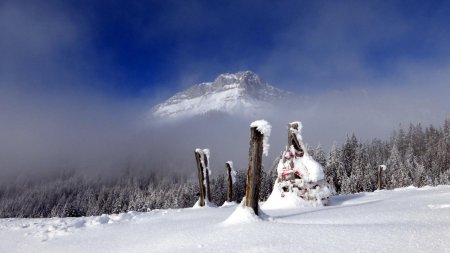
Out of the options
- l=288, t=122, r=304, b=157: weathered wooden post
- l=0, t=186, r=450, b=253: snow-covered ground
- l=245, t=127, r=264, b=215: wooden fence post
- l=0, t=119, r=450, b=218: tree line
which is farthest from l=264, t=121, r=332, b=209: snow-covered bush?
l=0, t=119, r=450, b=218: tree line

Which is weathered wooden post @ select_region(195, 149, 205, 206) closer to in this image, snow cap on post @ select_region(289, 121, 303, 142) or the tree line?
the tree line

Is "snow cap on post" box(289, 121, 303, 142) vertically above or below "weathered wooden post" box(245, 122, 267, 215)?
above

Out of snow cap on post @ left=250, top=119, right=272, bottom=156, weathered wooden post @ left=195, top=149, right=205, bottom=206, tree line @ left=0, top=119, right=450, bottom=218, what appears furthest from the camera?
tree line @ left=0, top=119, right=450, bottom=218

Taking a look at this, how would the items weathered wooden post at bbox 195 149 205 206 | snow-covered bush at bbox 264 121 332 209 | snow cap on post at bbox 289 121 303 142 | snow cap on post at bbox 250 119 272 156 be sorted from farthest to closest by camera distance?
weathered wooden post at bbox 195 149 205 206 < snow cap on post at bbox 289 121 303 142 < snow-covered bush at bbox 264 121 332 209 < snow cap on post at bbox 250 119 272 156

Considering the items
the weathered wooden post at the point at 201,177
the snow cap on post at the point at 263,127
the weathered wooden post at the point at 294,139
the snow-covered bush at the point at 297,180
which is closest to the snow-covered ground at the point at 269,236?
the snow cap on post at the point at 263,127

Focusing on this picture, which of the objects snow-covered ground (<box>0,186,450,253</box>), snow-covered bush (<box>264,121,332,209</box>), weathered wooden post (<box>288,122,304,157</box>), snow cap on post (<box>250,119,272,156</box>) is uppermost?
weathered wooden post (<box>288,122,304,157</box>)

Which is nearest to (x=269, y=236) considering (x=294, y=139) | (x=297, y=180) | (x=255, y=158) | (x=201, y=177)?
(x=255, y=158)

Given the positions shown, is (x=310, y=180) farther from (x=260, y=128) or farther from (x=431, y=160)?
(x=431, y=160)

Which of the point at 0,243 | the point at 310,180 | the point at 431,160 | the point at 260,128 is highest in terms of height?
the point at 431,160

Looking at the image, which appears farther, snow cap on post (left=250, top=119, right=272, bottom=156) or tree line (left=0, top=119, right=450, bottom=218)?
tree line (left=0, top=119, right=450, bottom=218)

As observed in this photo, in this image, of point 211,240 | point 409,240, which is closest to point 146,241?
point 211,240

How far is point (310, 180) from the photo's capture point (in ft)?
38.9

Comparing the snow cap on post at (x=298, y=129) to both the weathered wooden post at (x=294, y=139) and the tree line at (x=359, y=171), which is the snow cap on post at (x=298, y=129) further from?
the tree line at (x=359, y=171)

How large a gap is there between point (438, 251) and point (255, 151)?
4.10 metres
